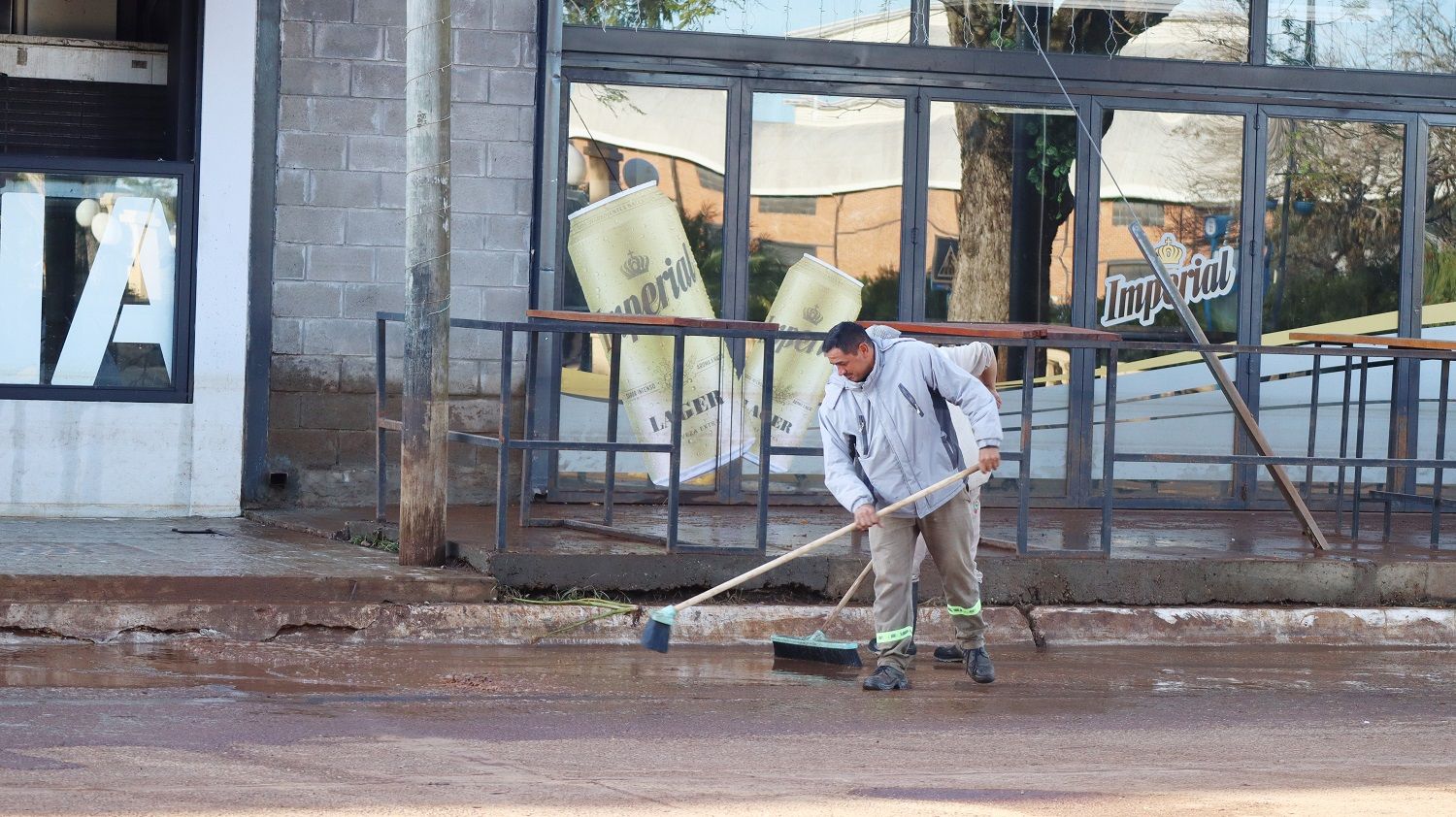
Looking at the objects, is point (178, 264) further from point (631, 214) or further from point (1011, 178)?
point (1011, 178)

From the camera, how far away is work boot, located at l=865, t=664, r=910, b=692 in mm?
6926

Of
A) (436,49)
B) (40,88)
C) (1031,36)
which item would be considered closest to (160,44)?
(40,88)

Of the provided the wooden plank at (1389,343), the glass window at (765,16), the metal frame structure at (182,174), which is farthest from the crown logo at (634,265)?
the wooden plank at (1389,343)

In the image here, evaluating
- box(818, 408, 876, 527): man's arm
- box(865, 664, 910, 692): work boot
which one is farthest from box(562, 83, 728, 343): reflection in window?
box(865, 664, 910, 692): work boot

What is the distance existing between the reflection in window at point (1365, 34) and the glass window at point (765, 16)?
2.77m

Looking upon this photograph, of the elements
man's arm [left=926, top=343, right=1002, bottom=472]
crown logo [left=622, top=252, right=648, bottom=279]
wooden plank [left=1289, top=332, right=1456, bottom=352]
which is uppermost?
crown logo [left=622, top=252, right=648, bottom=279]

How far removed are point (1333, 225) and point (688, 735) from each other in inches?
300

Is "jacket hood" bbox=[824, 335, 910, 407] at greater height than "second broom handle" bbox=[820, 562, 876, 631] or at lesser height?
greater

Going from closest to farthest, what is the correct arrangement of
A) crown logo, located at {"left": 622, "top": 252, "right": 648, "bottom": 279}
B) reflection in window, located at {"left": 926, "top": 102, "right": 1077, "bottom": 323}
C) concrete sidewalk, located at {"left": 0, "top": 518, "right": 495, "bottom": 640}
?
concrete sidewalk, located at {"left": 0, "top": 518, "right": 495, "bottom": 640} < crown logo, located at {"left": 622, "top": 252, "right": 648, "bottom": 279} < reflection in window, located at {"left": 926, "top": 102, "right": 1077, "bottom": 323}

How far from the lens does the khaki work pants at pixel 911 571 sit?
7074 mm

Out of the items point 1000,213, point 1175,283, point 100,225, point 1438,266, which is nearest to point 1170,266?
point 1175,283

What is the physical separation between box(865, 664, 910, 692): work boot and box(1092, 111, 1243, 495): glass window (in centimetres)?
485

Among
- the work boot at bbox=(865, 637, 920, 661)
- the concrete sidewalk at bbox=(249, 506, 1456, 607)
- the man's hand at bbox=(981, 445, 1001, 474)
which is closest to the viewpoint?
the man's hand at bbox=(981, 445, 1001, 474)

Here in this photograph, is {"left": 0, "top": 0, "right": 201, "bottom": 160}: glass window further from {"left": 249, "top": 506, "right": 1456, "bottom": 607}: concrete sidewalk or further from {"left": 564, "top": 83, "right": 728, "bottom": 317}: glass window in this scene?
{"left": 249, "top": 506, "right": 1456, "bottom": 607}: concrete sidewalk
